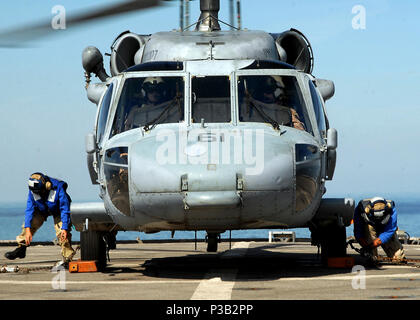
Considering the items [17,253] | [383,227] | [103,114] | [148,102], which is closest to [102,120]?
[103,114]

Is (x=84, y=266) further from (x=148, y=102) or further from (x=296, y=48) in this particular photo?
(x=296, y=48)

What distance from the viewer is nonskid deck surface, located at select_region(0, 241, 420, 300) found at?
336 inches

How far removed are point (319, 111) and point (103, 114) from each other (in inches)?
105

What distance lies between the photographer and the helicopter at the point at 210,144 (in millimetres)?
9219

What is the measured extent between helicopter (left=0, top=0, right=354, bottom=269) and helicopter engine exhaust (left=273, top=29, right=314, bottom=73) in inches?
13.0

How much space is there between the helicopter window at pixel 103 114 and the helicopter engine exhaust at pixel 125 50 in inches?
68.2

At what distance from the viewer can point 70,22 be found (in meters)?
7.91

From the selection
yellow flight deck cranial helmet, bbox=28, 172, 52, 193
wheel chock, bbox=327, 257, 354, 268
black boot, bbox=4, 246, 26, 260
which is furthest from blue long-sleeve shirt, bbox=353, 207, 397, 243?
black boot, bbox=4, 246, 26, 260

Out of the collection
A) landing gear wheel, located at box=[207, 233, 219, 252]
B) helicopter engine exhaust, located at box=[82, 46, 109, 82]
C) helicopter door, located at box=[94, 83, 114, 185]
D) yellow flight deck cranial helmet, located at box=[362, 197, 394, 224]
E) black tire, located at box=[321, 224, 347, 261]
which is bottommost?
landing gear wheel, located at box=[207, 233, 219, 252]

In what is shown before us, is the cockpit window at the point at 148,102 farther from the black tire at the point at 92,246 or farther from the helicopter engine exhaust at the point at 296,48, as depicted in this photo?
the helicopter engine exhaust at the point at 296,48

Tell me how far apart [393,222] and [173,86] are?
3.67 m

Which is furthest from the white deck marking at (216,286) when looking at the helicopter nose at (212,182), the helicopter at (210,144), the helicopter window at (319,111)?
the helicopter window at (319,111)

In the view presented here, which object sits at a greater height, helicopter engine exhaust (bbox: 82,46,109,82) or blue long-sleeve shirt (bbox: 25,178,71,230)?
helicopter engine exhaust (bbox: 82,46,109,82)

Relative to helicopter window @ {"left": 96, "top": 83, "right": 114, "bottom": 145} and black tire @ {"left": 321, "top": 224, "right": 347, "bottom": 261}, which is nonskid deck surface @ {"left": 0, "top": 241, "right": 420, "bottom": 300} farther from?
helicopter window @ {"left": 96, "top": 83, "right": 114, "bottom": 145}
